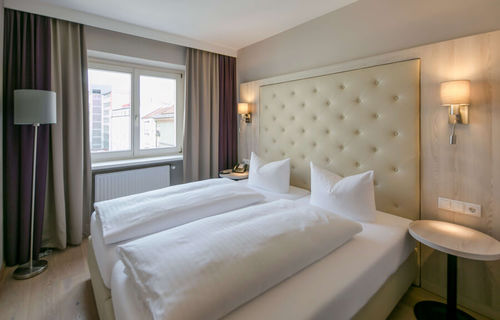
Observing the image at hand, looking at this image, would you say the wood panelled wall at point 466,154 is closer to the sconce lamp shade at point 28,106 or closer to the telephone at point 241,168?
the telephone at point 241,168

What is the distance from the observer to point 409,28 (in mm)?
1976

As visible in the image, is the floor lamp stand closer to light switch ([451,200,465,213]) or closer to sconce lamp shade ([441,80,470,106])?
sconce lamp shade ([441,80,470,106])

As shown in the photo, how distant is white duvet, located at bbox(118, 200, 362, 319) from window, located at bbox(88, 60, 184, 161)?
7.88 feet

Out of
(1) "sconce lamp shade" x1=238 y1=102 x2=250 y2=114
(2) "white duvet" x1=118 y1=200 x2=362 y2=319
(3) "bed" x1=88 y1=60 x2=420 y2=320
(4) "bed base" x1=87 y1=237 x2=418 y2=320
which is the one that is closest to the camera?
(2) "white duvet" x1=118 y1=200 x2=362 y2=319

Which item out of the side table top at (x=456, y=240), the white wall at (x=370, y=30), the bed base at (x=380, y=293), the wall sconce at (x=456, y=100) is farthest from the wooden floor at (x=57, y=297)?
the white wall at (x=370, y=30)

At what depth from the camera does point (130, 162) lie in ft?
10.3

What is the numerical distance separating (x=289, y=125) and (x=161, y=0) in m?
1.83

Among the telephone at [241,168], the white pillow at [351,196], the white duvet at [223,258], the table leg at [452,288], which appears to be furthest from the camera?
the telephone at [241,168]

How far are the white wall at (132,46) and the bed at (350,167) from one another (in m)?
1.30

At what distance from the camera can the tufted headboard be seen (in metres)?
1.94

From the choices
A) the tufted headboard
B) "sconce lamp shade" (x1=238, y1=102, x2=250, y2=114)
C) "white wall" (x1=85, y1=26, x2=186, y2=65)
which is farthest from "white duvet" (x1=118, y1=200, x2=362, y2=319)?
"white wall" (x1=85, y1=26, x2=186, y2=65)

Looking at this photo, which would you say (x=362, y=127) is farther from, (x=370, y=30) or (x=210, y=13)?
(x=210, y=13)

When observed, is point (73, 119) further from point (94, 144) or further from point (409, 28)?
point (409, 28)

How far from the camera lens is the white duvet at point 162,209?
1600mm
